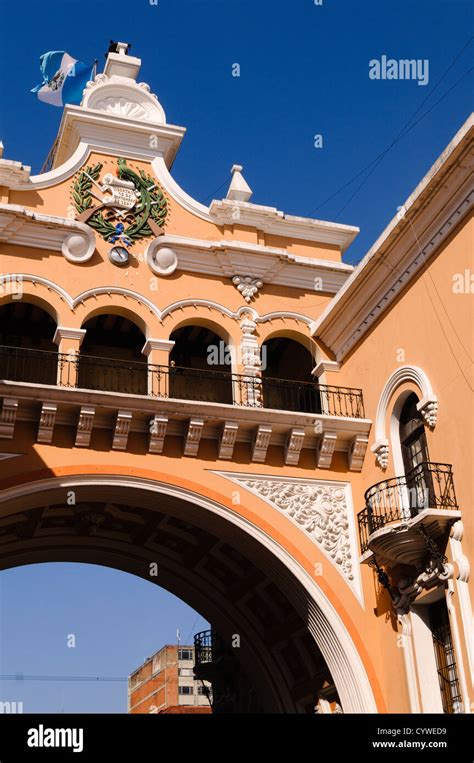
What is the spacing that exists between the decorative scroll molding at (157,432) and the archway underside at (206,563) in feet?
2.53

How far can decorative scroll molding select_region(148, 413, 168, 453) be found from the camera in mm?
14352

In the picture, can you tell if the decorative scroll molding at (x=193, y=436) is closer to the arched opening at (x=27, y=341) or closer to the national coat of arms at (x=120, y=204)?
the arched opening at (x=27, y=341)

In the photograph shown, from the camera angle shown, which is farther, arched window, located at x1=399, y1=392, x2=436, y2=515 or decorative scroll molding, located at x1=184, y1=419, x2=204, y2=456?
decorative scroll molding, located at x1=184, y1=419, x2=204, y2=456

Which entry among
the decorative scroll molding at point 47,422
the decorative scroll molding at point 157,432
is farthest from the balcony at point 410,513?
the decorative scroll molding at point 47,422

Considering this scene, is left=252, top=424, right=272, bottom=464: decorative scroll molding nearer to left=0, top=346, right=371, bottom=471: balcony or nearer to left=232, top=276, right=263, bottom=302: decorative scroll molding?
left=0, top=346, right=371, bottom=471: balcony

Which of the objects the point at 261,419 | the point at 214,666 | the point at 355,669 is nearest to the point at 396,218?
the point at 261,419

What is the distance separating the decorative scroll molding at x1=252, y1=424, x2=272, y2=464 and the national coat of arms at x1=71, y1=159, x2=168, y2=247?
4044 mm

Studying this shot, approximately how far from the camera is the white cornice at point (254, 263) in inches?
655

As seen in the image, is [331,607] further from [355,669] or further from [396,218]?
[396,218]

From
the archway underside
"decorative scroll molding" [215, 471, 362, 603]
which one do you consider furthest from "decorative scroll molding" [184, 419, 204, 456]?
the archway underside

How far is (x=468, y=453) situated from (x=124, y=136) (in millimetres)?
8591

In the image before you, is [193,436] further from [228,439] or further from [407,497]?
[407,497]

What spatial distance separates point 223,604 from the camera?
1731cm

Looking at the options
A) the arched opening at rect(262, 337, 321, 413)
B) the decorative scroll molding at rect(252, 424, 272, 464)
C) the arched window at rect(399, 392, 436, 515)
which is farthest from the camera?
the arched opening at rect(262, 337, 321, 413)
